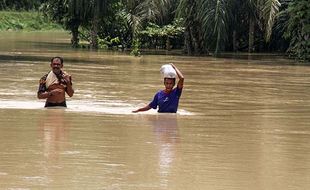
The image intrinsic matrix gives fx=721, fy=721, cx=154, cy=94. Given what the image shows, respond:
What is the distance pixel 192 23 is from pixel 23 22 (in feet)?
140

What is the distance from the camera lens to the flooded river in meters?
5.92

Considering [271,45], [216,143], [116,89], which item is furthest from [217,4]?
[216,143]

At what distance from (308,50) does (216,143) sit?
2095 cm

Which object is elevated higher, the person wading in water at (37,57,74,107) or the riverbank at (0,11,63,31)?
the person wading in water at (37,57,74,107)

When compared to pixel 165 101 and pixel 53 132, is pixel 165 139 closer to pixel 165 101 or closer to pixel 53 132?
pixel 53 132

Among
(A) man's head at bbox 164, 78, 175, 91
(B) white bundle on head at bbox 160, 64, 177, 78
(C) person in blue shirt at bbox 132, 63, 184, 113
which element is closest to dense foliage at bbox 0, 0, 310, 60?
(C) person in blue shirt at bbox 132, 63, 184, 113

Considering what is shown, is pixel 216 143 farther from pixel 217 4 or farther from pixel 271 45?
pixel 271 45

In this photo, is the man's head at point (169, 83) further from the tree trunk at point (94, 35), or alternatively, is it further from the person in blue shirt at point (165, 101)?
the tree trunk at point (94, 35)

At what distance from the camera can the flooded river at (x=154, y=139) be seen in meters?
5.92

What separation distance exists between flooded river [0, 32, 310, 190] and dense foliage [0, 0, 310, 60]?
1285 cm

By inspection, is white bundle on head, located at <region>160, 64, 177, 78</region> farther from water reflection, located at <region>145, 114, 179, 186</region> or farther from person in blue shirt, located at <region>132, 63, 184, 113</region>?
water reflection, located at <region>145, 114, 179, 186</region>

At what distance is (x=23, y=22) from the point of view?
71.1 m

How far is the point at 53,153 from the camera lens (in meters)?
6.98

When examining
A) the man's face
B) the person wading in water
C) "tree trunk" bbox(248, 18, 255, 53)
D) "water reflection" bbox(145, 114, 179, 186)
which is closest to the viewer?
"water reflection" bbox(145, 114, 179, 186)
